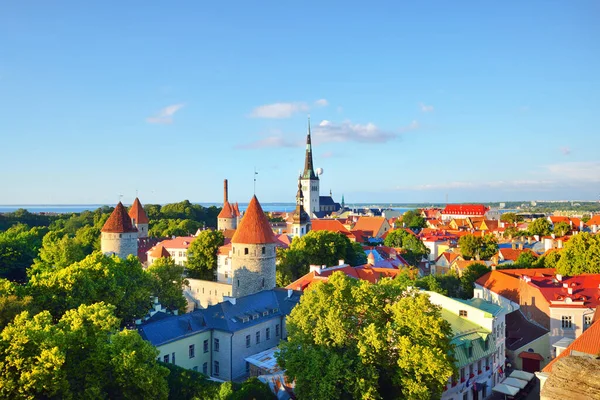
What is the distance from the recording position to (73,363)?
16.8 metres

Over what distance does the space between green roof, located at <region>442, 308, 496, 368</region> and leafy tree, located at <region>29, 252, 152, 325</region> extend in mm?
16873

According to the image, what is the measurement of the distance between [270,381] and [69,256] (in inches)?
987

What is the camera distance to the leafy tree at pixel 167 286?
107 ft

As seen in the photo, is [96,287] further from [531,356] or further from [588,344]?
[531,356]

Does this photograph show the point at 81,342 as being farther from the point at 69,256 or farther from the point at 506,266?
the point at 506,266

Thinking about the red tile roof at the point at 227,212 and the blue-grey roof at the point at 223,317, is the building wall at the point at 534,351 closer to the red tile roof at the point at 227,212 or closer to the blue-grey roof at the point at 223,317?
the blue-grey roof at the point at 223,317

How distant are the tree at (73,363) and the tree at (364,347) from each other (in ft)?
17.8

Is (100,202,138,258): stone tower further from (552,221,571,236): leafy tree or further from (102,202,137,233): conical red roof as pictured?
(552,221,571,236): leafy tree

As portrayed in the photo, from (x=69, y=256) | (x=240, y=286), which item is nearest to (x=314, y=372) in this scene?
(x=240, y=286)

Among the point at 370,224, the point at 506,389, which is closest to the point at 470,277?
the point at 506,389

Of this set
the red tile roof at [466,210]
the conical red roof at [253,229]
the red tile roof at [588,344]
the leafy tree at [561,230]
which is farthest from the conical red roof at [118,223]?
the red tile roof at [466,210]

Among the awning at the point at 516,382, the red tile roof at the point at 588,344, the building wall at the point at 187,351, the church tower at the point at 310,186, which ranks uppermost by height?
the church tower at the point at 310,186

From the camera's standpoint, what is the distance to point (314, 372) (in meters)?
17.9

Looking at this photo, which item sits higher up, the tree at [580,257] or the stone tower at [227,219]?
the stone tower at [227,219]
